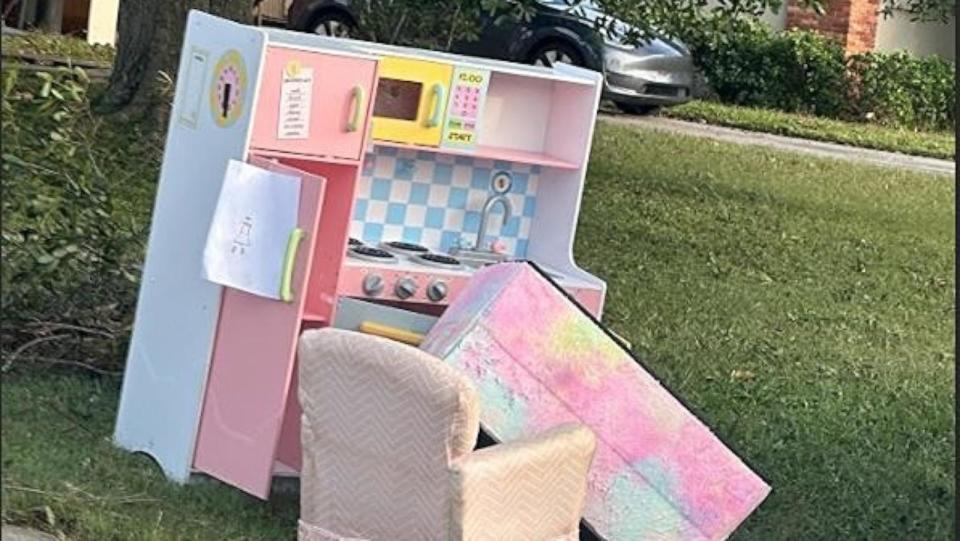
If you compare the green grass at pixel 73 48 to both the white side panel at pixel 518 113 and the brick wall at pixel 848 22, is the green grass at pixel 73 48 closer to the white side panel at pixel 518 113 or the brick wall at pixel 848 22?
the white side panel at pixel 518 113

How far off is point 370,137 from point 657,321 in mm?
3357

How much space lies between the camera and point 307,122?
5305 millimetres

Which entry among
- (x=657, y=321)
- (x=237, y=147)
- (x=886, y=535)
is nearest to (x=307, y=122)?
(x=237, y=147)

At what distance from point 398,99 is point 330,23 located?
11.8 meters

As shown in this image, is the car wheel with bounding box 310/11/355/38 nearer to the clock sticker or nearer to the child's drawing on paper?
the clock sticker

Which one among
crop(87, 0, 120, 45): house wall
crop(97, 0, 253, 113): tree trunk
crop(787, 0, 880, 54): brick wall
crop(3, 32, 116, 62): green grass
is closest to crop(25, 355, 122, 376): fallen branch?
crop(97, 0, 253, 113): tree trunk

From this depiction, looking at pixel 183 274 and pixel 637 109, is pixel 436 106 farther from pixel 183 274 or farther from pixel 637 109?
pixel 637 109

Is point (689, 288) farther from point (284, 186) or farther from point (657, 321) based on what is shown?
point (284, 186)

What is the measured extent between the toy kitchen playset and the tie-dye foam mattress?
20.3 inches

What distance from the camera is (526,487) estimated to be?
182 inches

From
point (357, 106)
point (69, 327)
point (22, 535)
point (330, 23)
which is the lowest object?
point (22, 535)

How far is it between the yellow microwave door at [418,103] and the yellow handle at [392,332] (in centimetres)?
59

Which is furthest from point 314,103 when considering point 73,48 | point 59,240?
point 73,48

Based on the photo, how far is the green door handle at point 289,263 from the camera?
5172mm
